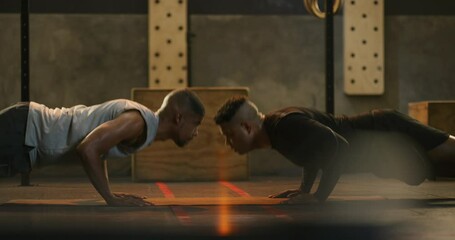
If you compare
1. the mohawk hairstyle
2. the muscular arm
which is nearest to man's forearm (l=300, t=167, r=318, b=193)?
the mohawk hairstyle

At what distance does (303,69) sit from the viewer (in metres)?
6.46

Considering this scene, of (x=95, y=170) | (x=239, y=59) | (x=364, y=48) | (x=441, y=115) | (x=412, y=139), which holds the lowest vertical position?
(x=95, y=170)

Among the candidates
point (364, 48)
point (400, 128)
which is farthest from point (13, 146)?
point (364, 48)

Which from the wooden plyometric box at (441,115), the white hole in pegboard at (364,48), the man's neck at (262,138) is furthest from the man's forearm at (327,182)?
the white hole in pegboard at (364,48)

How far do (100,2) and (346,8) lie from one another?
86.0 inches

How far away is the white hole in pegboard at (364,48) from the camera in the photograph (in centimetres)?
648

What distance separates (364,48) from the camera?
648cm

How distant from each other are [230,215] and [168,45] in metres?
3.42

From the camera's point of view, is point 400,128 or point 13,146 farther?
point 400,128

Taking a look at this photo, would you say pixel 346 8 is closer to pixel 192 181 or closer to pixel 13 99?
pixel 192 181

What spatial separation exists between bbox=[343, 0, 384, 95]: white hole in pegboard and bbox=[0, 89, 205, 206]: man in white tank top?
10.7ft

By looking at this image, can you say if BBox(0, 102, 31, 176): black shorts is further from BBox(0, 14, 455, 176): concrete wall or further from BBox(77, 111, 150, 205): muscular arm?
BBox(0, 14, 455, 176): concrete wall

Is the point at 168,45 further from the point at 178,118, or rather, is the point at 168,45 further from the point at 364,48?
the point at 178,118

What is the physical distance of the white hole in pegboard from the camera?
648cm
